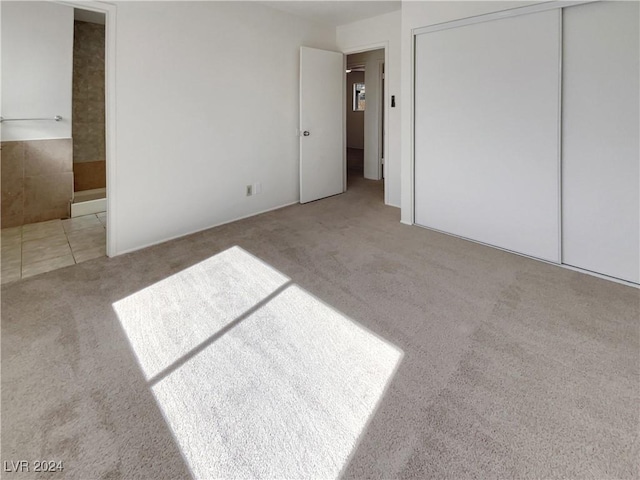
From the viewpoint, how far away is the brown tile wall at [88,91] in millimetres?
4461

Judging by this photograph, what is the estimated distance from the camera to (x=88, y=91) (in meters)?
4.60

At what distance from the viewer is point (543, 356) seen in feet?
5.68

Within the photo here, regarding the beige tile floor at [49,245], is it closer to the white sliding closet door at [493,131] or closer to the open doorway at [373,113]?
the white sliding closet door at [493,131]

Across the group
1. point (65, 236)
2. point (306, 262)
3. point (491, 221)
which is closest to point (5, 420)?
point (306, 262)

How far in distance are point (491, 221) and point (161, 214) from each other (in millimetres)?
3040

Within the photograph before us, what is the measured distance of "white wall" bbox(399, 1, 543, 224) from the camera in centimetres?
293

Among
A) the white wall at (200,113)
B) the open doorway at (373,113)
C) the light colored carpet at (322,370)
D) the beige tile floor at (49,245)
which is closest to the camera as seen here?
the light colored carpet at (322,370)

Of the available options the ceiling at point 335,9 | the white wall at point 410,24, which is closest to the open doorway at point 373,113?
the ceiling at point 335,9

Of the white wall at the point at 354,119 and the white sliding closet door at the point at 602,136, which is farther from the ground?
the white wall at the point at 354,119

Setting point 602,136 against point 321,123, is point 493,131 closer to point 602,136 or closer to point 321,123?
point 602,136

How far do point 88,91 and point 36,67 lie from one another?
0.87 m

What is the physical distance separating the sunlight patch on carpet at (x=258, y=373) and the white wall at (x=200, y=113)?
Answer: 116 cm

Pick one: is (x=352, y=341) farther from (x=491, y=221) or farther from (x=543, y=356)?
(x=491, y=221)

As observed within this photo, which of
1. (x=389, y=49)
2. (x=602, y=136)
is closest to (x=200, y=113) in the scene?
(x=389, y=49)
